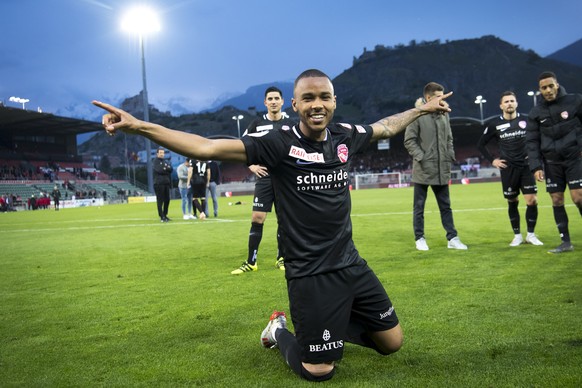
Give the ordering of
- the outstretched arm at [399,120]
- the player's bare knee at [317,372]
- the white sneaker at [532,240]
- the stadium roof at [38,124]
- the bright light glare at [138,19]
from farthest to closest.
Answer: the stadium roof at [38,124] → the bright light glare at [138,19] → the white sneaker at [532,240] → the outstretched arm at [399,120] → the player's bare knee at [317,372]

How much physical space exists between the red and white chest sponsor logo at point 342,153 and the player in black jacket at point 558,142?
4031mm

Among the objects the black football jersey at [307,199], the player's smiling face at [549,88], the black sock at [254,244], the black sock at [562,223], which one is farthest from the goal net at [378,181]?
the black football jersey at [307,199]

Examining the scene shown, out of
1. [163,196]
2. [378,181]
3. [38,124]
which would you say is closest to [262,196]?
[163,196]

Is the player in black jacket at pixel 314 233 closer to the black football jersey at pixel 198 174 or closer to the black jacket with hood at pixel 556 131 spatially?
the black jacket with hood at pixel 556 131

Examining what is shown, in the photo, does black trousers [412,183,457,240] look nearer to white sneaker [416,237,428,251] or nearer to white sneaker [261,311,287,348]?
white sneaker [416,237,428,251]

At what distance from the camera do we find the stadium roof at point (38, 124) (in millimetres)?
50625

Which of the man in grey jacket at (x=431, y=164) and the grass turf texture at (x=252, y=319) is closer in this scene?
the grass turf texture at (x=252, y=319)

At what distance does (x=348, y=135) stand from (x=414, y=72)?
139753 millimetres

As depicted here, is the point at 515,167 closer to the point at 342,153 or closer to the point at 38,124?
the point at 342,153

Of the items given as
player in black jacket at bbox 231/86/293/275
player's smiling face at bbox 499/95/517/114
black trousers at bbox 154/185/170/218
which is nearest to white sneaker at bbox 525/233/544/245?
player's smiling face at bbox 499/95/517/114

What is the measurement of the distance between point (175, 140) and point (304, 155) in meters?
0.86

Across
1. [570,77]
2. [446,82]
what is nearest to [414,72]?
[446,82]

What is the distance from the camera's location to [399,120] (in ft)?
13.4

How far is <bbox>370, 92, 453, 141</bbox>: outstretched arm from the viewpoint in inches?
154
